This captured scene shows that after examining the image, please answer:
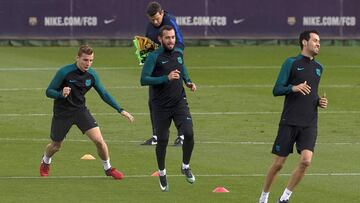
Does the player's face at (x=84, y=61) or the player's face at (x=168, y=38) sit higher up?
the player's face at (x=168, y=38)

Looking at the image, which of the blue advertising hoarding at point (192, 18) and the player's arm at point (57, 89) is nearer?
the player's arm at point (57, 89)

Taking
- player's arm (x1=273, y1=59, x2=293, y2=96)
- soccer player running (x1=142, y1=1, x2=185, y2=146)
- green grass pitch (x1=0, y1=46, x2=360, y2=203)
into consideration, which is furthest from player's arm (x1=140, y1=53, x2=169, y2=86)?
soccer player running (x1=142, y1=1, x2=185, y2=146)

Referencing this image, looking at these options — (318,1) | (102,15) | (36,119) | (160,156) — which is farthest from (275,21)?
(160,156)

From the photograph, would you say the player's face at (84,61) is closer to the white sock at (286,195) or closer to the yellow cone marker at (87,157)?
the yellow cone marker at (87,157)

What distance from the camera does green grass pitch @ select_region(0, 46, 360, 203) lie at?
1659cm

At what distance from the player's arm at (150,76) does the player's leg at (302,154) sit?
2242 mm

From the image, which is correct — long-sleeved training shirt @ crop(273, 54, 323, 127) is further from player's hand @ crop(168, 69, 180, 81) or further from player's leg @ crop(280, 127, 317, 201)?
player's hand @ crop(168, 69, 180, 81)

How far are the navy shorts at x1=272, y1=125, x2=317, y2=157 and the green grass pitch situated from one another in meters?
1.10

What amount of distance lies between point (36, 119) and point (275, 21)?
17.1 metres

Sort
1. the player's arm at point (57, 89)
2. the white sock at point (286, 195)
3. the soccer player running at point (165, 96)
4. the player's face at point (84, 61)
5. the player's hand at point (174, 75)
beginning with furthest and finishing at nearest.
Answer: the player's arm at point (57, 89) < the player's face at point (84, 61) < the soccer player running at point (165, 96) < the player's hand at point (174, 75) < the white sock at point (286, 195)

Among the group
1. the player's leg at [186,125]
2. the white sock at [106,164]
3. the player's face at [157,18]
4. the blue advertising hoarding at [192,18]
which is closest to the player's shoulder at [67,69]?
the white sock at [106,164]

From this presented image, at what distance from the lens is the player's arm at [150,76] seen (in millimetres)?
16375

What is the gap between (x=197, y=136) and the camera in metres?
22.6

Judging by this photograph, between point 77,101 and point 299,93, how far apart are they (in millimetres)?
3909
